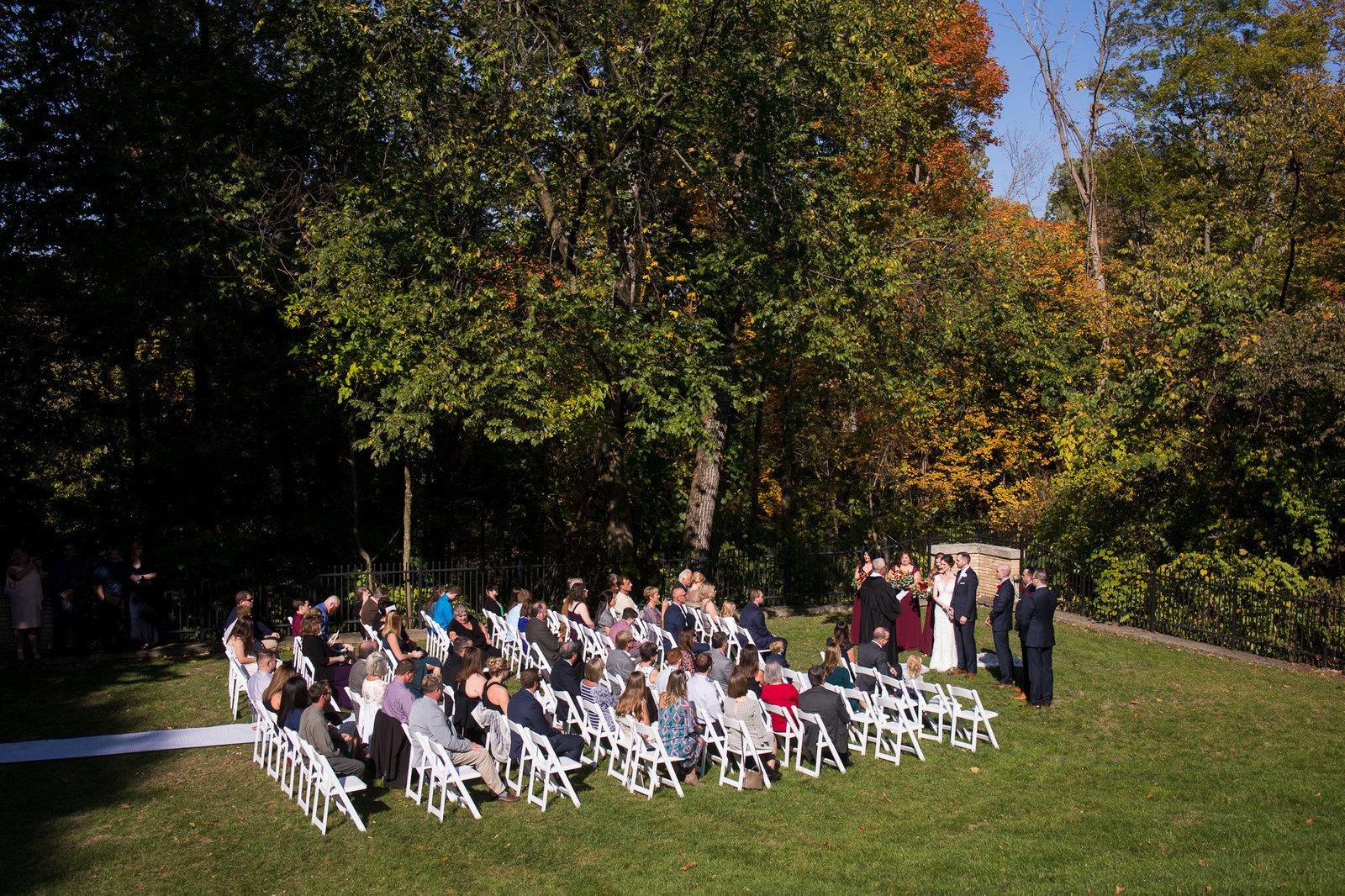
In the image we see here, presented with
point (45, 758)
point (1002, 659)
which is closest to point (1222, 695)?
point (1002, 659)

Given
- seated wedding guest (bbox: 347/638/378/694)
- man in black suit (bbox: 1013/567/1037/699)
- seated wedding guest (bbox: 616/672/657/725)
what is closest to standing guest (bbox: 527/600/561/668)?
seated wedding guest (bbox: 347/638/378/694)

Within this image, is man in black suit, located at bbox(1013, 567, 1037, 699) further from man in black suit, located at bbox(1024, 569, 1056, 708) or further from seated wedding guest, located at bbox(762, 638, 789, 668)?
seated wedding guest, located at bbox(762, 638, 789, 668)

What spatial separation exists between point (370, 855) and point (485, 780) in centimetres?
125

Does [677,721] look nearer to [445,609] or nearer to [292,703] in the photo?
[292,703]

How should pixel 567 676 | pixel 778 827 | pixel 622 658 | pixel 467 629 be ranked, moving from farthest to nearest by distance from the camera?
pixel 467 629 < pixel 622 658 < pixel 567 676 < pixel 778 827

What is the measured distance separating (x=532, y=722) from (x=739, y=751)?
6.06ft

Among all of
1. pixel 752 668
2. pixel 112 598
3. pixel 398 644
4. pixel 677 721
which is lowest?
pixel 677 721

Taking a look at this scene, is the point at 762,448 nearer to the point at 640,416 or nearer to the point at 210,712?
the point at 640,416

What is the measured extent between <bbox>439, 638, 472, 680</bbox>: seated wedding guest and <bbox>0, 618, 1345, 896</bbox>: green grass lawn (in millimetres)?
1484

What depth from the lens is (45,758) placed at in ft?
29.1

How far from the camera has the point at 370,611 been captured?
1216 centimetres

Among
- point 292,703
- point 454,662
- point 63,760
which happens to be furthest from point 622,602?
point 63,760

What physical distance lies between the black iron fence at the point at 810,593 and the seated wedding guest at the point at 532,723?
6.64 m

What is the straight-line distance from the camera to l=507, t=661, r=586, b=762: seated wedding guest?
26.8ft
